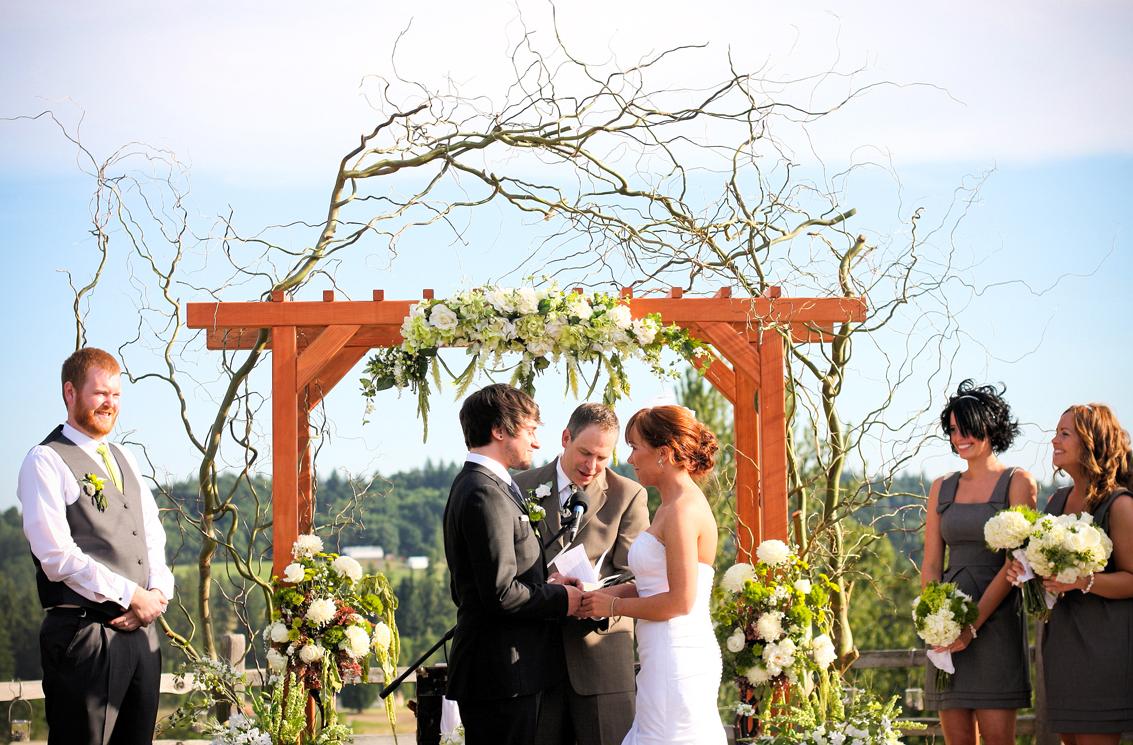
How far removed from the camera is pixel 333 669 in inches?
234

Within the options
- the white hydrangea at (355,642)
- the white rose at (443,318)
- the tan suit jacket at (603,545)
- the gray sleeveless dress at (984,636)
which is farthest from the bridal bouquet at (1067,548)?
the white hydrangea at (355,642)

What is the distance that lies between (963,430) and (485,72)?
139 inches

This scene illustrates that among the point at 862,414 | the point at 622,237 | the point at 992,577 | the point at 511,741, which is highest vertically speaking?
the point at 622,237

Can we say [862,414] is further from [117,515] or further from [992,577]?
[117,515]

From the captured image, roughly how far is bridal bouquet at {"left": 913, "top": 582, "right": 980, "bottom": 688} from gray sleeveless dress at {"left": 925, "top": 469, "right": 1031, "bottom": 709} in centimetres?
9

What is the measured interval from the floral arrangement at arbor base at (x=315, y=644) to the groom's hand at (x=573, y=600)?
5.62 ft

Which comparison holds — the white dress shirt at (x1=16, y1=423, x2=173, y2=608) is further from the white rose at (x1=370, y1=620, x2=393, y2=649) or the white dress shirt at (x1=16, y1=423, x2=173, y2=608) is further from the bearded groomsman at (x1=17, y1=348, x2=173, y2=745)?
the white rose at (x1=370, y1=620, x2=393, y2=649)

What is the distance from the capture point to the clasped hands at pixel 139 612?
4.62 meters

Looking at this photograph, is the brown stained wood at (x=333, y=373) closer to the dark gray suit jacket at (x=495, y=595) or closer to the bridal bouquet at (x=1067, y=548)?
the dark gray suit jacket at (x=495, y=595)

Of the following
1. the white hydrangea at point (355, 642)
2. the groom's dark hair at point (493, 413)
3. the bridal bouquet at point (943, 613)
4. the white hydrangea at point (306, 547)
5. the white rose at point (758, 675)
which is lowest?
the white rose at point (758, 675)

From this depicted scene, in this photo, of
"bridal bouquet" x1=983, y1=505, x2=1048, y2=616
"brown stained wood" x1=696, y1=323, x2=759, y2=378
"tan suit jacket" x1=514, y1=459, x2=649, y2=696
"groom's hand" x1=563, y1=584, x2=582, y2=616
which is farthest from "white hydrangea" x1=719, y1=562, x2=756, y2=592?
"groom's hand" x1=563, y1=584, x2=582, y2=616

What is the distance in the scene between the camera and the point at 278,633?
590 cm

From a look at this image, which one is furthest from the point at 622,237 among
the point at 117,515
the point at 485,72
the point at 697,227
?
the point at 117,515

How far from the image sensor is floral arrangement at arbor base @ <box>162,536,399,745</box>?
5805mm
